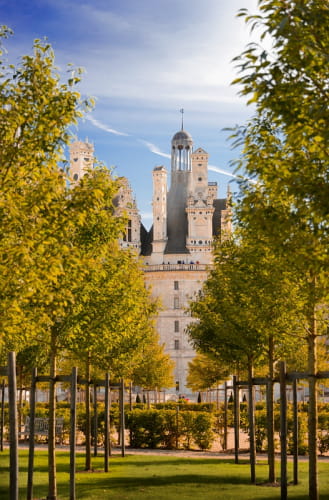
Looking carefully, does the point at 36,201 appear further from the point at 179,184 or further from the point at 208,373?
the point at 179,184

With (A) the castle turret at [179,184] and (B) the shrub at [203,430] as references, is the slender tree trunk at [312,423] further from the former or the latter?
(A) the castle turret at [179,184]

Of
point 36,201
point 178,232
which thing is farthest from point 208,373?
point 178,232

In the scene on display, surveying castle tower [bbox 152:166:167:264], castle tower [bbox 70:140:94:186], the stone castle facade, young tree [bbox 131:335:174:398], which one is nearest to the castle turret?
the stone castle facade

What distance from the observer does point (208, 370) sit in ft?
150

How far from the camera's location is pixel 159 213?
94.4 m

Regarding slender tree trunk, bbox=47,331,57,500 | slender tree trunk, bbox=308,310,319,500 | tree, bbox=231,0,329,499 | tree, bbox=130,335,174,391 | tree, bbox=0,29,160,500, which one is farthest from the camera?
tree, bbox=130,335,174,391

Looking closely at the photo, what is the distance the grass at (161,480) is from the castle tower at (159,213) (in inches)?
2740

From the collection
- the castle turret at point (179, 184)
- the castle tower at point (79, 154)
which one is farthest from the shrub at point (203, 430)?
the castle turret at point (179, 184)

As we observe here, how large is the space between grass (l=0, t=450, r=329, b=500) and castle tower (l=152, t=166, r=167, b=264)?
69586 millimetres

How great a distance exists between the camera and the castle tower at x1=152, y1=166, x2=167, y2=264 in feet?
305

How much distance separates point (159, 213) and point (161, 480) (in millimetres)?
76364

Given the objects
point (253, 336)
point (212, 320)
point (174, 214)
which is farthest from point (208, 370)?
point (174, 214)

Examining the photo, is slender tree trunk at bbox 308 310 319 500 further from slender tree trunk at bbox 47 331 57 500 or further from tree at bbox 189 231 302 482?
slender tree trunk at bbox 47 331 57 500

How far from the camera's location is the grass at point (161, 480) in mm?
15961
